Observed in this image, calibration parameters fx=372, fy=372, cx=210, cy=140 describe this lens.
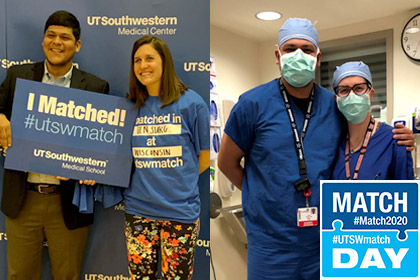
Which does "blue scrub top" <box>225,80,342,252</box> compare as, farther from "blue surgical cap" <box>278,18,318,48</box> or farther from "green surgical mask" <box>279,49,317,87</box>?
"blue surgical cap" <box>278,18,318,48</box>

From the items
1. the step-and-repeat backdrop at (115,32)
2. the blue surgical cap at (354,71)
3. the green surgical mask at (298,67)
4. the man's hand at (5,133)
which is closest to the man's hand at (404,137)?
the blue surgical cap at (354,71)

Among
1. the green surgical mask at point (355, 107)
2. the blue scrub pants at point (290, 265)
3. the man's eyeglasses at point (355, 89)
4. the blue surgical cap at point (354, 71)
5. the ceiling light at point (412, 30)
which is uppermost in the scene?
the ceiling light at point (412, 30)

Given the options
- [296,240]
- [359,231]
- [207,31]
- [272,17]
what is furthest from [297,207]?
[272,17]

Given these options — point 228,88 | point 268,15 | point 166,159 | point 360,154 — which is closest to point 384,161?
point 360,154

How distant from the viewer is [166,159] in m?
1.56

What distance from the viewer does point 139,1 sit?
182 cm

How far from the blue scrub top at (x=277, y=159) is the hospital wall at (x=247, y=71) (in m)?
1.75

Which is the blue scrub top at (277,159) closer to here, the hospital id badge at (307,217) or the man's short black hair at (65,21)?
the hospital id badge at (307,217)

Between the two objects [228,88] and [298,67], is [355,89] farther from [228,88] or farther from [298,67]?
[228,88]

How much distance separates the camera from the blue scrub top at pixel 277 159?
1398 mm

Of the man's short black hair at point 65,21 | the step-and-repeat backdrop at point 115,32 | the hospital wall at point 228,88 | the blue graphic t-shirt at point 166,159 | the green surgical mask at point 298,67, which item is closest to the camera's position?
the green surgical mask at point 298,67

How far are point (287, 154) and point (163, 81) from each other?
60cm

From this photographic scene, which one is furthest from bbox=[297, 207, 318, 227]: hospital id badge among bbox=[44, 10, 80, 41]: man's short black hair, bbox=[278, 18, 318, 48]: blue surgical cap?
bbox=[44, 10, 80, 41]: man's short black hair

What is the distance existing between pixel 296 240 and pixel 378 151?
44cm
